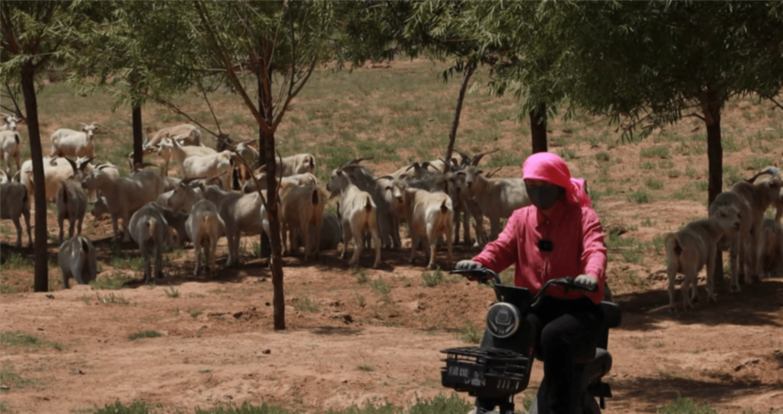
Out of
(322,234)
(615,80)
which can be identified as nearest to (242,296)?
(322,234)

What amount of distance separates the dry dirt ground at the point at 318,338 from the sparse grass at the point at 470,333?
111 mm

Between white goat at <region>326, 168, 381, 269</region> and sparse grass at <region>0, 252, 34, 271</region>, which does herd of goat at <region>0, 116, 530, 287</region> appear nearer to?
white goat at <region>326, 168, 381, 269</region>

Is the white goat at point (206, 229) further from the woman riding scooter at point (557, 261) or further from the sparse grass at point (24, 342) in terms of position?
the woman riding scooter at point (557, 261)

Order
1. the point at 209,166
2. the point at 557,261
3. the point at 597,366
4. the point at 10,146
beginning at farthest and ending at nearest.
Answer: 1. the point at 10,146
2. the point at 209,166
3. the point at 597,366
4. the point at 557,261

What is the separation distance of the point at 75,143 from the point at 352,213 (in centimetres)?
1540

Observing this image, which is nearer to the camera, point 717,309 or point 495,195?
point 717,309

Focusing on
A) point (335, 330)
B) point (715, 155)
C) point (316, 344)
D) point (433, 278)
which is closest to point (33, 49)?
point (433, 278)

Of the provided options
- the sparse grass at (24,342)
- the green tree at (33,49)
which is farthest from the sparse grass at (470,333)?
the green tree at (33,49)

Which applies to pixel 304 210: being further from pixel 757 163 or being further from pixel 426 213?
pixel 757 163

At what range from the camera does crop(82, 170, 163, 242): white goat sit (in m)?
22.4

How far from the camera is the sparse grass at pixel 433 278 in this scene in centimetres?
1656

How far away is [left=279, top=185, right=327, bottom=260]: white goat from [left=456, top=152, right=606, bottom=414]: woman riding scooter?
519 inches

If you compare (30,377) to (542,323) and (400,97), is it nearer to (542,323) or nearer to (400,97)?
(542,323)

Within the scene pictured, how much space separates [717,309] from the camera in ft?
47.9
